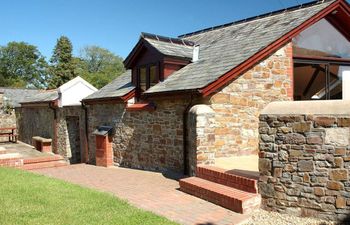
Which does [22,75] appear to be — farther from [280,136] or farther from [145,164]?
[280,136]

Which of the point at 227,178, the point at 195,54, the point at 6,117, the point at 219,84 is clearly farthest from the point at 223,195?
the point at 6,117

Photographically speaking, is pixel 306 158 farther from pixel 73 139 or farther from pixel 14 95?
pixel 14 95

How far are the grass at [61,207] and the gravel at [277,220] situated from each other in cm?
180

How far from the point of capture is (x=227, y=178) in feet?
27.2

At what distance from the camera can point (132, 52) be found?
14.4 m

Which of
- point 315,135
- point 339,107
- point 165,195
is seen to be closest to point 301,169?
point 315,135

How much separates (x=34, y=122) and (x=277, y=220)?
72.3 ft

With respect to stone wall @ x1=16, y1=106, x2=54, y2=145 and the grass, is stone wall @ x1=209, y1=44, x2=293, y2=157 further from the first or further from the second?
stone wall @ x1=16, y1=106, x2=54, y2=145

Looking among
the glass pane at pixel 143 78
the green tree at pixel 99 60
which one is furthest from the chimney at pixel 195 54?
the green tree at pixel 99 60

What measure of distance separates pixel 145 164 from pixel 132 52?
481cm

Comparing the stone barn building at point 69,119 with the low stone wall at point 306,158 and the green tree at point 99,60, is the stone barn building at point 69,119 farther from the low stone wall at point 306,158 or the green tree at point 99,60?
the green tree at point 99,60

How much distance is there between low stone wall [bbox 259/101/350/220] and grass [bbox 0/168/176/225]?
2.47m

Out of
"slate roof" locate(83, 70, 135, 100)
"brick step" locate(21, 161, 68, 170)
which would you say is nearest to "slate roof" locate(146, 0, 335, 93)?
"slate roof" locate(83, 70, 135, 100)

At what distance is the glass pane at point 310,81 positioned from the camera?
45.0ft
